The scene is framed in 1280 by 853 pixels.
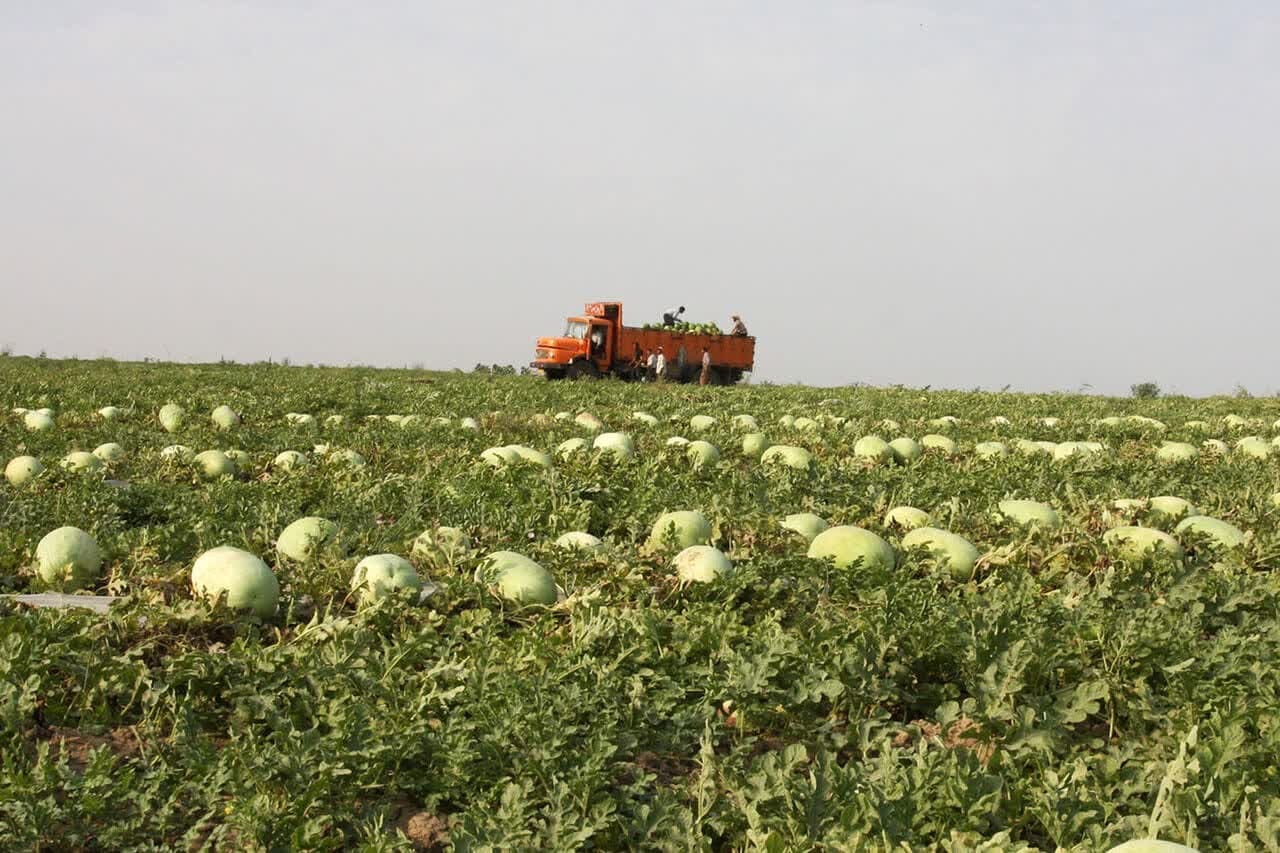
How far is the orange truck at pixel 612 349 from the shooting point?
30.6m

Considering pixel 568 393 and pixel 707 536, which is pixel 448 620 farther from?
pixel 568 393

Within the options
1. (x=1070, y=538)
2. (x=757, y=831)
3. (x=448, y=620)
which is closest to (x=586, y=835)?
(x=757, y=831)

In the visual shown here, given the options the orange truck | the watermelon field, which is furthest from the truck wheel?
the watermelon field

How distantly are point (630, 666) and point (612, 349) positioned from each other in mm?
27682

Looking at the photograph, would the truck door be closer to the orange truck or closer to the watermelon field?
the orange truck

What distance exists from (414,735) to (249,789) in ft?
1.53

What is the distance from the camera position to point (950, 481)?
23.8ft

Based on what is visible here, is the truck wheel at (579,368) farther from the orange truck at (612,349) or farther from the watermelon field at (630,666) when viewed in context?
the watermelon field at (630,666)

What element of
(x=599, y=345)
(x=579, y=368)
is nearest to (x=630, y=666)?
(x=579, y=368)

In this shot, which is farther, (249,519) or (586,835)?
(249,519)

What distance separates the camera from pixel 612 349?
31.2 m

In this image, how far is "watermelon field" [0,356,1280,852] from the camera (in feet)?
9.02

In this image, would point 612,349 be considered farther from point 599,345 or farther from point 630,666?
point 630,666

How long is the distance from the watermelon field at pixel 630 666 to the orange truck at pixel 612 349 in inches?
931
